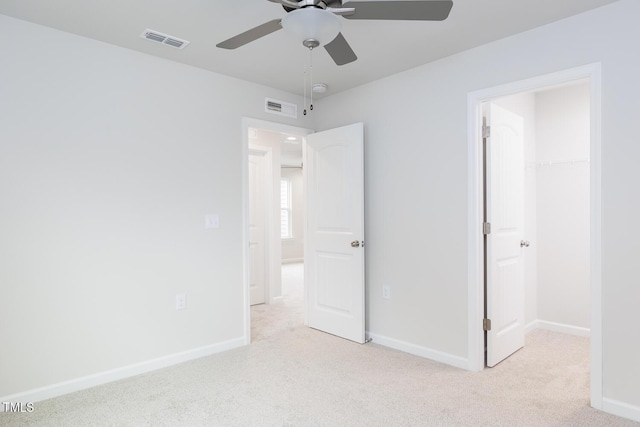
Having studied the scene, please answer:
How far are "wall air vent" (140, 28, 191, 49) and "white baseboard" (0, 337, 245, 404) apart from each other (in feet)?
7.95

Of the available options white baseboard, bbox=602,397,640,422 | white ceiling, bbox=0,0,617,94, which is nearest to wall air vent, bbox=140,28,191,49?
white ceiling, bbox=0,0,617,94

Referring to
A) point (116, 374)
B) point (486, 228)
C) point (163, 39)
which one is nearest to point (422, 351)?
point (486, 228)

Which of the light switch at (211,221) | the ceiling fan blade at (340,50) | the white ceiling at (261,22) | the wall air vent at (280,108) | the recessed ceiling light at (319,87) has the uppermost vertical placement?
the white ceiling at (261,22)

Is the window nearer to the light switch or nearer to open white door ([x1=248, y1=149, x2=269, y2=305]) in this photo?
open white door ([x1=248, y1=149, x2=269, y2=305])

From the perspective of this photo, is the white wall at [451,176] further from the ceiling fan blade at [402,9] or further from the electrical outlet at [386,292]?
the ceiling fan blade at [402,9]

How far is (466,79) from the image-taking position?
296 cm

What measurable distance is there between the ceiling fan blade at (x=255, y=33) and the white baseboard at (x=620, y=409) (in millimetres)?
2890

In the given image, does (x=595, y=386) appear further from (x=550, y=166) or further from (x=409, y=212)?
(x=550, y=166)

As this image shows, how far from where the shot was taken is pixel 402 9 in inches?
68.9

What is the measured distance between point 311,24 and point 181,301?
2.45 meters

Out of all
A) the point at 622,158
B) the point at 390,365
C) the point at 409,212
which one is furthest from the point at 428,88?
the point at 390,365

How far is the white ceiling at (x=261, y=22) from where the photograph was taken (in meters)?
2.26

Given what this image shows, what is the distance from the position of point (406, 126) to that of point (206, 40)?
1769 mm

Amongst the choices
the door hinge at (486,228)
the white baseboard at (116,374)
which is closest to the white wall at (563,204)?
the door hinge at (486,228)
